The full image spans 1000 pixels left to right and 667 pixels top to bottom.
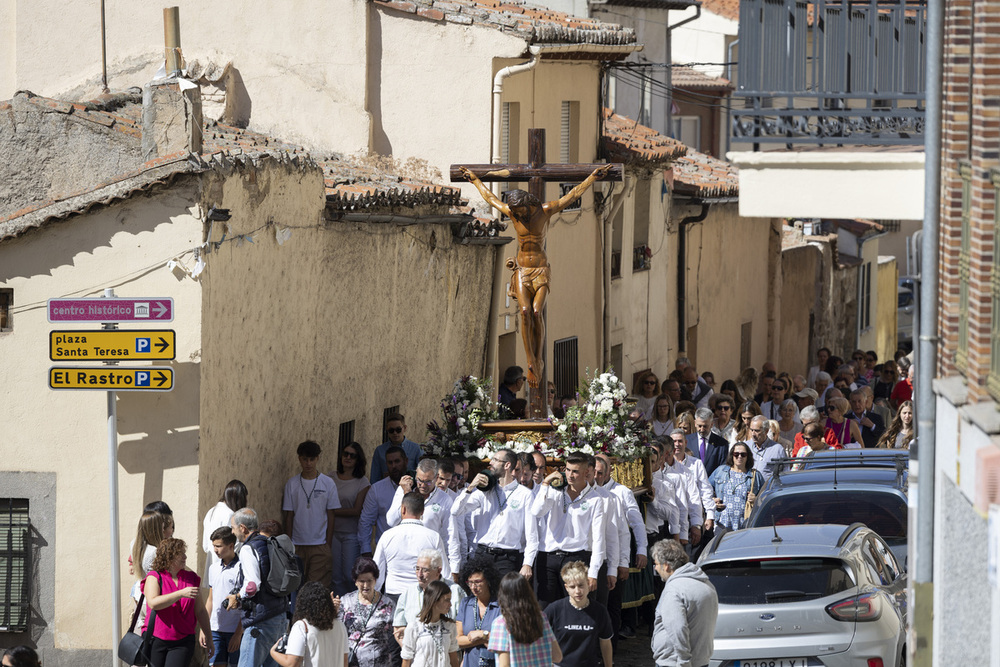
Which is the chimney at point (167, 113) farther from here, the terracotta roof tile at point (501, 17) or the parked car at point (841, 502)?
the terracotta roof tile at point (501, 17)

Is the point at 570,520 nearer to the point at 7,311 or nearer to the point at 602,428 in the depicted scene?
the point at 602,428

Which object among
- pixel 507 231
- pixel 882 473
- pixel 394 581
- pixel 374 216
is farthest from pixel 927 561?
pixel 507 231

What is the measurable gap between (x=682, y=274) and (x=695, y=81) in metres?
15.8

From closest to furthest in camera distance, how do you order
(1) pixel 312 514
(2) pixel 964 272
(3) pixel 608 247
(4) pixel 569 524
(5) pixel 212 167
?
(2) pixel 964 272
(5) pixel 212 167
(4) pixel 569 524
(1) pixel 312 514
(3) pixel 608 247

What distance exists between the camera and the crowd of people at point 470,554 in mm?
10250

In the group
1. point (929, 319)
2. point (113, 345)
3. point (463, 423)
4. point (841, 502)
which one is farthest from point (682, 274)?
point (929, 319)

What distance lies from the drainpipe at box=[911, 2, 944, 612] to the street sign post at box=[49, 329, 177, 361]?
5355 millimetres

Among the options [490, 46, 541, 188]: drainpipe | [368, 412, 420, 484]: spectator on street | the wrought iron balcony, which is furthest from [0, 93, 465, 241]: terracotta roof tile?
the wrought iron balcony

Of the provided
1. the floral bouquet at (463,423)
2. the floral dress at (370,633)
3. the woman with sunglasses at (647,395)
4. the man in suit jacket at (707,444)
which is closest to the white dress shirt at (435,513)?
the floral dress at (370,633)

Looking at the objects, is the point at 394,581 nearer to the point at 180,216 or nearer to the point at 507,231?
the point at 180,216

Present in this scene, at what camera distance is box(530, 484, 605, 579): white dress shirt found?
12.7 metres

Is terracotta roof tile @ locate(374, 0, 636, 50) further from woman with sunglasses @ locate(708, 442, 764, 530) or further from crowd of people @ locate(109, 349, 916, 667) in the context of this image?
woman with sunglasses @ locate(708, 442, 764, 530)

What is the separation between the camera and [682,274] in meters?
28.8

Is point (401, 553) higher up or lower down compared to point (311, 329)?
lower down
